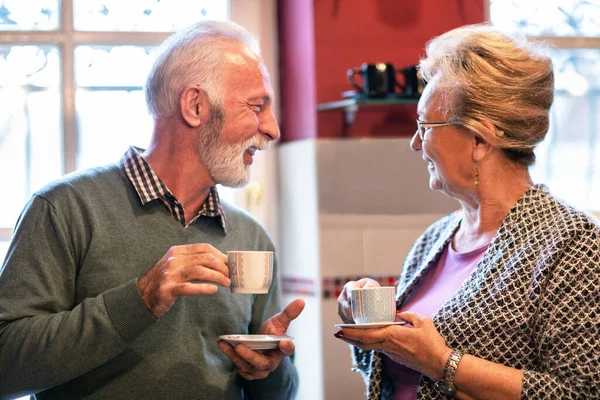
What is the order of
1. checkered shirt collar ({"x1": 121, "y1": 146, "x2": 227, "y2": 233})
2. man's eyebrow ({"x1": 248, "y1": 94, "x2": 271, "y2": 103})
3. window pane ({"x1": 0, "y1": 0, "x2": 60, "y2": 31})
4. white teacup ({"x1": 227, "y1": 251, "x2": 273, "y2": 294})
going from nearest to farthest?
white teacup ({"x1": 227, "y1": 251, "x2": 273, "y2": 294})
checkered shirt collar ({"x1": 121, "y1": 146, "x2": 227, "y2": 233})
man's eyebrow ({"x1": 248, "y1": 94, "x2": 271, "y2": 103})
window pane ({"x1": 0, "y1": 0, "x2": 60, "y2": 31})

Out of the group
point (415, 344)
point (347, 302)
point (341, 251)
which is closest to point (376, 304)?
point (415, 344)

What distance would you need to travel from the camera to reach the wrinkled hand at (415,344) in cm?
183

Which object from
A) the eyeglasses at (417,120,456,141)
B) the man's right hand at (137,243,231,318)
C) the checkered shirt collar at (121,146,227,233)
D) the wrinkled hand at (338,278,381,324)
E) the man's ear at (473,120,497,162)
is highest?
the eyeglasses at (417,120,456,141)

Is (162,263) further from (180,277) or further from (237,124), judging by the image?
(237,124)

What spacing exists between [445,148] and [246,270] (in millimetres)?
617

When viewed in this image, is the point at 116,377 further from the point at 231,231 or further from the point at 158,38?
the point at 158,38

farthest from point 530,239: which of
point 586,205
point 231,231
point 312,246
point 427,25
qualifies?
point 586,205

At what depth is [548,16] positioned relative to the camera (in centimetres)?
374

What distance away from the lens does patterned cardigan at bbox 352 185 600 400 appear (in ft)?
5.78

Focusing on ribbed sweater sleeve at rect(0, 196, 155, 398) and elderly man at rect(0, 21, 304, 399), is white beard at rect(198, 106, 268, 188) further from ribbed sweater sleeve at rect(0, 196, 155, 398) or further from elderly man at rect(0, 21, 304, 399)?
ribbed sweater sleeve at rect(0, 196, 155, 398)

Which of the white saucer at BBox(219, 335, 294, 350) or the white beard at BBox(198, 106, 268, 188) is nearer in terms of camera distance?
the white saucer at BBox(219, 335, 294, 350)

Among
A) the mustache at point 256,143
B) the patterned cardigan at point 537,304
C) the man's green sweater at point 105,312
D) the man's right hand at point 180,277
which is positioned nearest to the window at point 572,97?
the patterned cardigan at point 537,304

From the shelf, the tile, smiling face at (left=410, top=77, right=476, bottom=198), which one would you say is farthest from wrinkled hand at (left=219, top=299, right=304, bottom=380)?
the shelf

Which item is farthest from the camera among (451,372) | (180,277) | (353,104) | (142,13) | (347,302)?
(142,13)
